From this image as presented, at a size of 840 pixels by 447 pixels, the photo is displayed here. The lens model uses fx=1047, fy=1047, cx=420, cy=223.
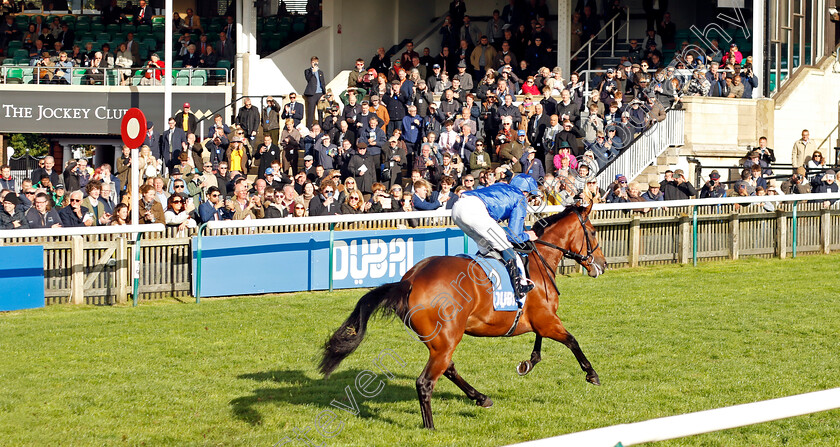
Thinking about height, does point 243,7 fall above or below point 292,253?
above

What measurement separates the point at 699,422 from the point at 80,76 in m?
22.0

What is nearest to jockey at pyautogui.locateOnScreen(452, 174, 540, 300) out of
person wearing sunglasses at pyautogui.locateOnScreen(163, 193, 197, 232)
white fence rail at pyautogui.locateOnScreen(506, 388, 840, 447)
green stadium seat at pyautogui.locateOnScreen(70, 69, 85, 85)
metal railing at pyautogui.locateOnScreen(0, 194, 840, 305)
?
white fence rail at pyautogui.locateOnScreen(506, 388, 840, 447)

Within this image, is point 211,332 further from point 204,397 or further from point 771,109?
point 771,109

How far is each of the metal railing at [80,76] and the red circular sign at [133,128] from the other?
36.0 feet

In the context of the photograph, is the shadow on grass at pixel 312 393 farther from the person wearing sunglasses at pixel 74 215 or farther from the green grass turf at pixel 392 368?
the person wearing sunglasses at pixel 74 215

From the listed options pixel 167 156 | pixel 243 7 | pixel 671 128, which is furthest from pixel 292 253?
pixel 243 7

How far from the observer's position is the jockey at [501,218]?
7359 millimetres

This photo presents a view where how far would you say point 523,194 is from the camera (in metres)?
7.73

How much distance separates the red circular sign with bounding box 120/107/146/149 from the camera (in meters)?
12.0

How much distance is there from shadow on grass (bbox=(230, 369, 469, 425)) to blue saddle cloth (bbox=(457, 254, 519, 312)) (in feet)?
2.68

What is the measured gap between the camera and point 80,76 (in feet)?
76.3

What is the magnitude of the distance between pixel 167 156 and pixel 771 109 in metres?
10.8

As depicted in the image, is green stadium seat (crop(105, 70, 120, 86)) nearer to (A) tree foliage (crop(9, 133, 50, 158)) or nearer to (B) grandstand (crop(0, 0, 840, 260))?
(B) grandstand (crop(0, 0, 840, 260))

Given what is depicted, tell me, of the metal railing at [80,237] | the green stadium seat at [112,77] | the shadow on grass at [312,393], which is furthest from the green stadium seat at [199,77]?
the shadow on grass at [312,393]
